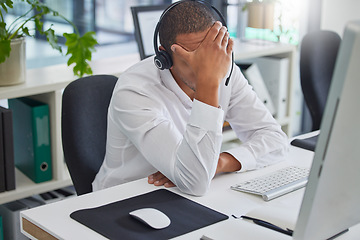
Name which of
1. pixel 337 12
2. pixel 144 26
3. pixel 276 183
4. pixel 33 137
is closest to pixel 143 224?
pixel 276 183

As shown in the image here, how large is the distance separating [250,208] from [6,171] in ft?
4.04

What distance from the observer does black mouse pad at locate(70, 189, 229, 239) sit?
1.34 metres

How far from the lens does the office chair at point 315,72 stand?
2.72 meters

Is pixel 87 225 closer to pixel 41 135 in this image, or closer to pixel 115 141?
pixel 115 141

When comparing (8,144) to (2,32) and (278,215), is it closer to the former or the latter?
(2,32)

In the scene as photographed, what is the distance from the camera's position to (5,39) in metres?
2.23

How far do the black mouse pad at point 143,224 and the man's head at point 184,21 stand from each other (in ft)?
1.49

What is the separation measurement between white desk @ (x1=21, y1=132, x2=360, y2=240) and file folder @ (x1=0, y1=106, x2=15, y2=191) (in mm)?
834

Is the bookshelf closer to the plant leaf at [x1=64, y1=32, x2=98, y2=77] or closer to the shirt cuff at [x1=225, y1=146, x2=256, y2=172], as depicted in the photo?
the plant leaf at [x1=64, y1=32, x2=98, y2=77]

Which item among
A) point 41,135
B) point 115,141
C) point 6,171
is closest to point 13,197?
point 6,171

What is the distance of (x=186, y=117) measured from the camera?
1.88 m

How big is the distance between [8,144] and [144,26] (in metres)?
0.87

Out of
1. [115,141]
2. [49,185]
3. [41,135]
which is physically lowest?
[49,185]

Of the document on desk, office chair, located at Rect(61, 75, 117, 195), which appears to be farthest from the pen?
office chair, located at Rect(61, 75, 117, 195)
